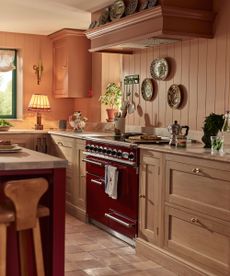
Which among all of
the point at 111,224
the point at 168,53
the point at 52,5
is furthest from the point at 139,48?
the point at 111,224

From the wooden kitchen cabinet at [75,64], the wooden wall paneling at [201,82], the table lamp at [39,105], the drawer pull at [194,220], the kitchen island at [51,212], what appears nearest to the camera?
the kitchen island at [51,212]

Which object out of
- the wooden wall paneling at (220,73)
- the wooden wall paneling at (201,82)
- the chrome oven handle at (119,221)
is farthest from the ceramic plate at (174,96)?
the chrome oven handle at (119,221)

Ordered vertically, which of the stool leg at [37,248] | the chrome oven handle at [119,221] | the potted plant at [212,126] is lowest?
the chrome oven handle at [119,221]

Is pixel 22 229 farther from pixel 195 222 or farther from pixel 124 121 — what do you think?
pixel 124 121

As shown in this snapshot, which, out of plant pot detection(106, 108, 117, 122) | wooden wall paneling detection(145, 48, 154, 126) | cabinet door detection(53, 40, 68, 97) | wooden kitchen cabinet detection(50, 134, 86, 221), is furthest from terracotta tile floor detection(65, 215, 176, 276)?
cabinet door detection(53, 40, 68, 97)

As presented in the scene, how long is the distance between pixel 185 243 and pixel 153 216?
0.46 meters

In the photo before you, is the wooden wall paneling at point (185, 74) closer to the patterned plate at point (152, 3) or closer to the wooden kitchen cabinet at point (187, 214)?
the patterned plate at point (152, 3)

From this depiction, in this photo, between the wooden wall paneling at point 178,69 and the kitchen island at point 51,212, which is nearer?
the kitchen island at point 51,212

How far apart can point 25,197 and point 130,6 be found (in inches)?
97.9

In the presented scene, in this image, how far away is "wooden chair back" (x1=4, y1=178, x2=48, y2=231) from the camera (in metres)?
2.77

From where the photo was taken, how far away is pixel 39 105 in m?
6.98

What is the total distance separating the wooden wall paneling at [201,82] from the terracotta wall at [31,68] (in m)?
3.28

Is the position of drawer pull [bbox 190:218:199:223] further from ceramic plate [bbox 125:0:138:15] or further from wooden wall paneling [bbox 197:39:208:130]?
ceramic plate [bbox 125:0:138:15]

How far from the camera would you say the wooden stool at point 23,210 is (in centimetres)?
276
